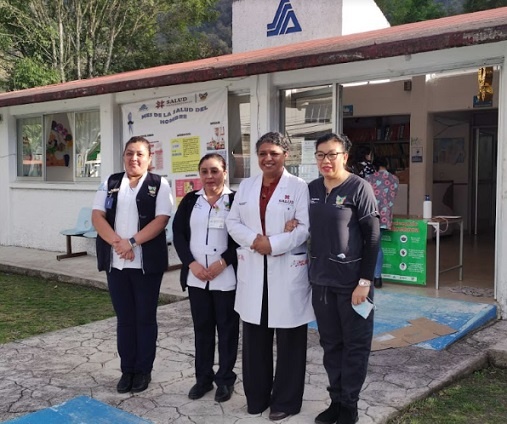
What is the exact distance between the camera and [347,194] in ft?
11.2

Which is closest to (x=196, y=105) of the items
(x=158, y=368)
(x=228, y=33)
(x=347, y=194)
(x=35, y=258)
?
(x=35, y=258)

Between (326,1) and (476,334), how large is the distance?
312 inches

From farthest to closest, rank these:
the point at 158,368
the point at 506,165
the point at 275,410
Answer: the point at 506,165 → the point at 158,368 → the point at 275,410

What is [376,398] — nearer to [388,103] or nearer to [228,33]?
[388,103]

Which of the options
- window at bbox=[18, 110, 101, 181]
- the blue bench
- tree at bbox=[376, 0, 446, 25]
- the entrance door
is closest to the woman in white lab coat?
the blue bench

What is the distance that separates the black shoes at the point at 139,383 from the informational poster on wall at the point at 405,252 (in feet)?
12.5

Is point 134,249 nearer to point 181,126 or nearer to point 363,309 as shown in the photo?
point 363,309

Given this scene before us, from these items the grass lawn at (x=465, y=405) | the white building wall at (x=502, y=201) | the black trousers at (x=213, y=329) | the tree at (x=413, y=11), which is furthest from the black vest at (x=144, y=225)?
the tree at (x=413, y=11)

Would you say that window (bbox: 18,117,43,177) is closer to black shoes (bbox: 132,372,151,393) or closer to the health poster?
the health poster

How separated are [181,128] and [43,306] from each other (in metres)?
3.12

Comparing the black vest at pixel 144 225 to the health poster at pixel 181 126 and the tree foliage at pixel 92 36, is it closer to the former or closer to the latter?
the health poster at pixel 181 126

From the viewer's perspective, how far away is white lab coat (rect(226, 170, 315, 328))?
11.6 feet

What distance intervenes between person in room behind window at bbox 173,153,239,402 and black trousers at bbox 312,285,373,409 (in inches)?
25.5

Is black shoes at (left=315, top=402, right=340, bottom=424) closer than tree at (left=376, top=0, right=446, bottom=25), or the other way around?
black shoes at (left=315, top=402, right=340, bottom=424)
